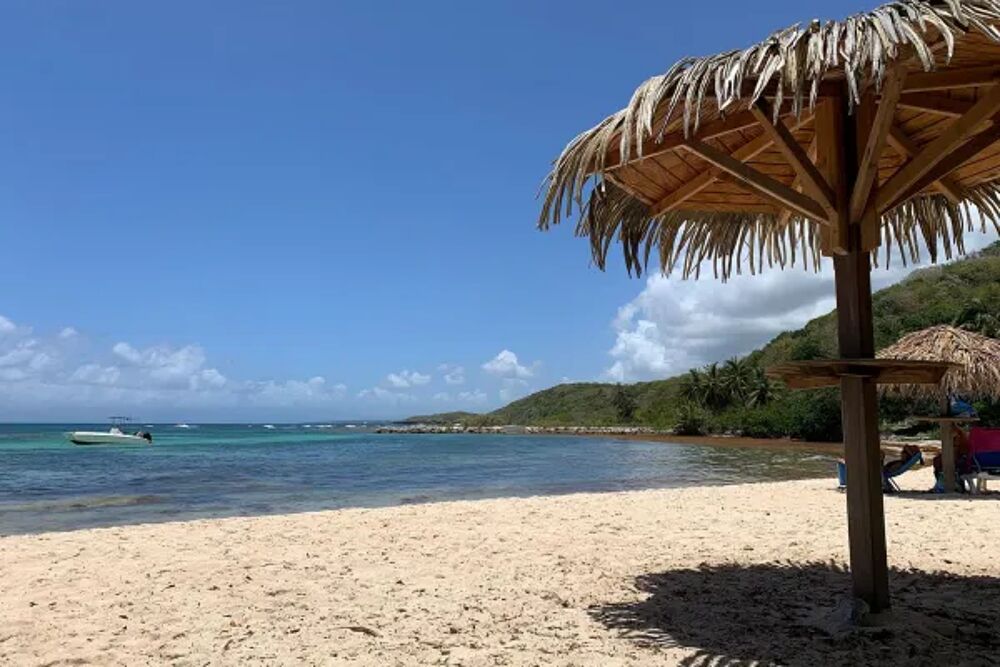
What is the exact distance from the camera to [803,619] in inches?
160

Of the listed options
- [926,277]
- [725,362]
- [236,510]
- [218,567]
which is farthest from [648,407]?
[218,567]

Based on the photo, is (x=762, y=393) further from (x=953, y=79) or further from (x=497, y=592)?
(x=953, y=79)

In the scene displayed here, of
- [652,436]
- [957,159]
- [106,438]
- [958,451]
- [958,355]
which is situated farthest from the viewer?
[652,436]

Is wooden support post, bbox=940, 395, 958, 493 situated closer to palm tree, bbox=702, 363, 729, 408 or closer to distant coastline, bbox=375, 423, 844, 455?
distant coastline, bbox=375, 423, 844, 455

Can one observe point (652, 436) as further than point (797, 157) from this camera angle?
Yes

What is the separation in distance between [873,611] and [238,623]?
11.2 ft

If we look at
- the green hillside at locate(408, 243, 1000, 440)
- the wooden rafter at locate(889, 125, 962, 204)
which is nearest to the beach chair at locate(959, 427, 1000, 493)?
the wooden rafter at locate(889, 125, 962, 204)

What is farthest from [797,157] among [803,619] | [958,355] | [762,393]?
[762,393]

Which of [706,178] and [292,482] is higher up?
[706,178]

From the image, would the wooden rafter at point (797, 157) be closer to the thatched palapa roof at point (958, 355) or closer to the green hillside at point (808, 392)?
the thatched palapa roof at point (958, 355)

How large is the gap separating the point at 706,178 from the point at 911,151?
4.03 feet

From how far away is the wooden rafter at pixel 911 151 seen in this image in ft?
14.6

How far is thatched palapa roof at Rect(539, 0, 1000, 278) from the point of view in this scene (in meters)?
3.00

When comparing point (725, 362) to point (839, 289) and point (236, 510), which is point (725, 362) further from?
point (839, 289)
